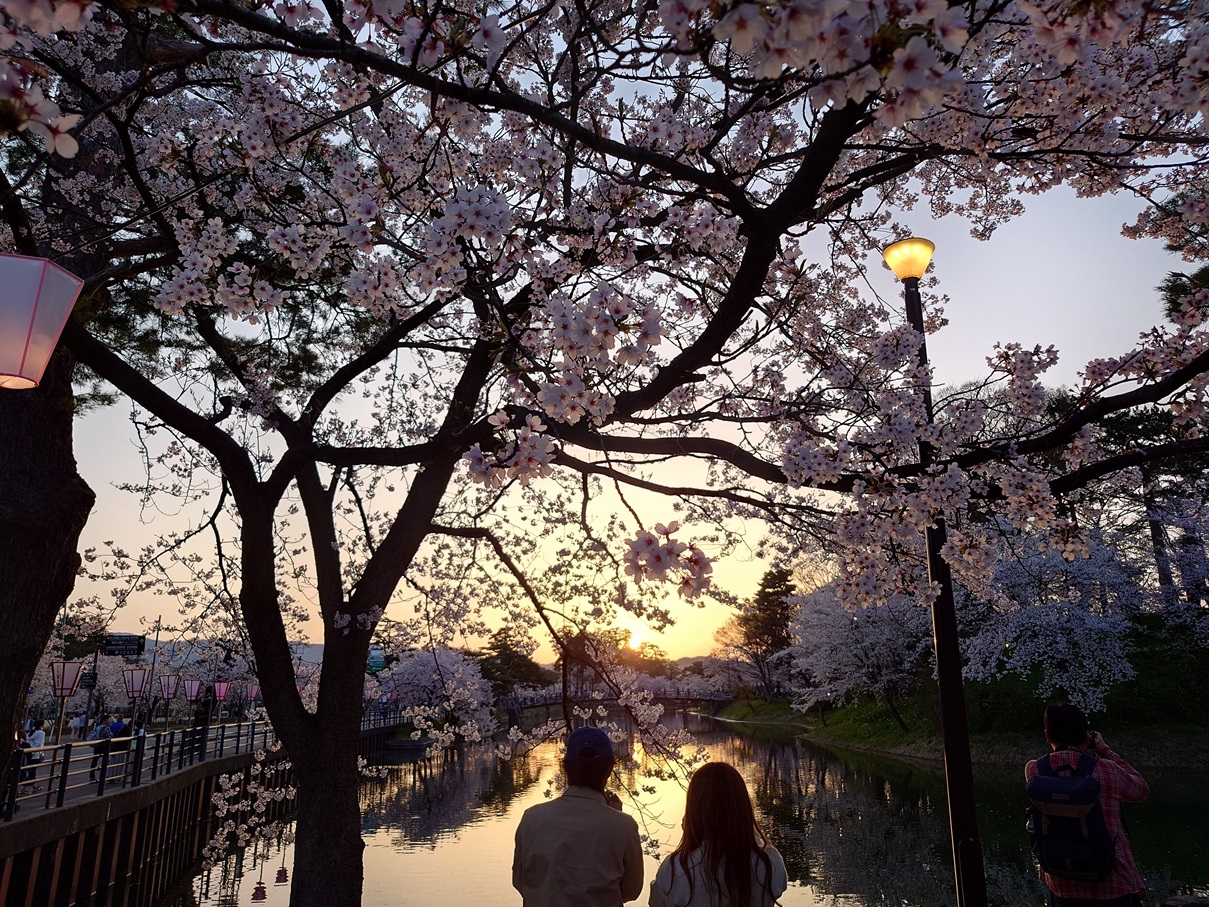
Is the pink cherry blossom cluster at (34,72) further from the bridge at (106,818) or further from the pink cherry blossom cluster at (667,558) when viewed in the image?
the bridge at (106,818)

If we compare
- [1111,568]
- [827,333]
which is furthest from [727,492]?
[1111,568]

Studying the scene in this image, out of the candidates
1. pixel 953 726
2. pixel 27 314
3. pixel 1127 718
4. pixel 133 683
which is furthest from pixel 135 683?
pixel 1127 718

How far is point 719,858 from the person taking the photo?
2.33 metres

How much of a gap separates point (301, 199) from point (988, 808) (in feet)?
49.0

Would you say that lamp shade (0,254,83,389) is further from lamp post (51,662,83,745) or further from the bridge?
lamp post (51,662,83,745)

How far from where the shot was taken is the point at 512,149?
505 centimetres

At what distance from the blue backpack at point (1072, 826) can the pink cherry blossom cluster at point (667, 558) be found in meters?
2.13

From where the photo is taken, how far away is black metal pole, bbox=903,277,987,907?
14.6 ft

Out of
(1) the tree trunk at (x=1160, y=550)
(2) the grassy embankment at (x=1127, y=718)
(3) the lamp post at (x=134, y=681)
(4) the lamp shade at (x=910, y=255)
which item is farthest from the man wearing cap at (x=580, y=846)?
(1) the tree trunk at (x=1160, y=550)

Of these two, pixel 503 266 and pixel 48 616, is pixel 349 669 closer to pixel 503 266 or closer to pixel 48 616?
Answer: pixel 48 616

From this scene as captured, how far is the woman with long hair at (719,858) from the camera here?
2291 mm

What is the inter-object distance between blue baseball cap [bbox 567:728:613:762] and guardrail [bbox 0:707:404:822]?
5.03 m

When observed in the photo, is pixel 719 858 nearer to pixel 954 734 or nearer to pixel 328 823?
pixel 954 734

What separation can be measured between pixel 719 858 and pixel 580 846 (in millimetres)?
466
